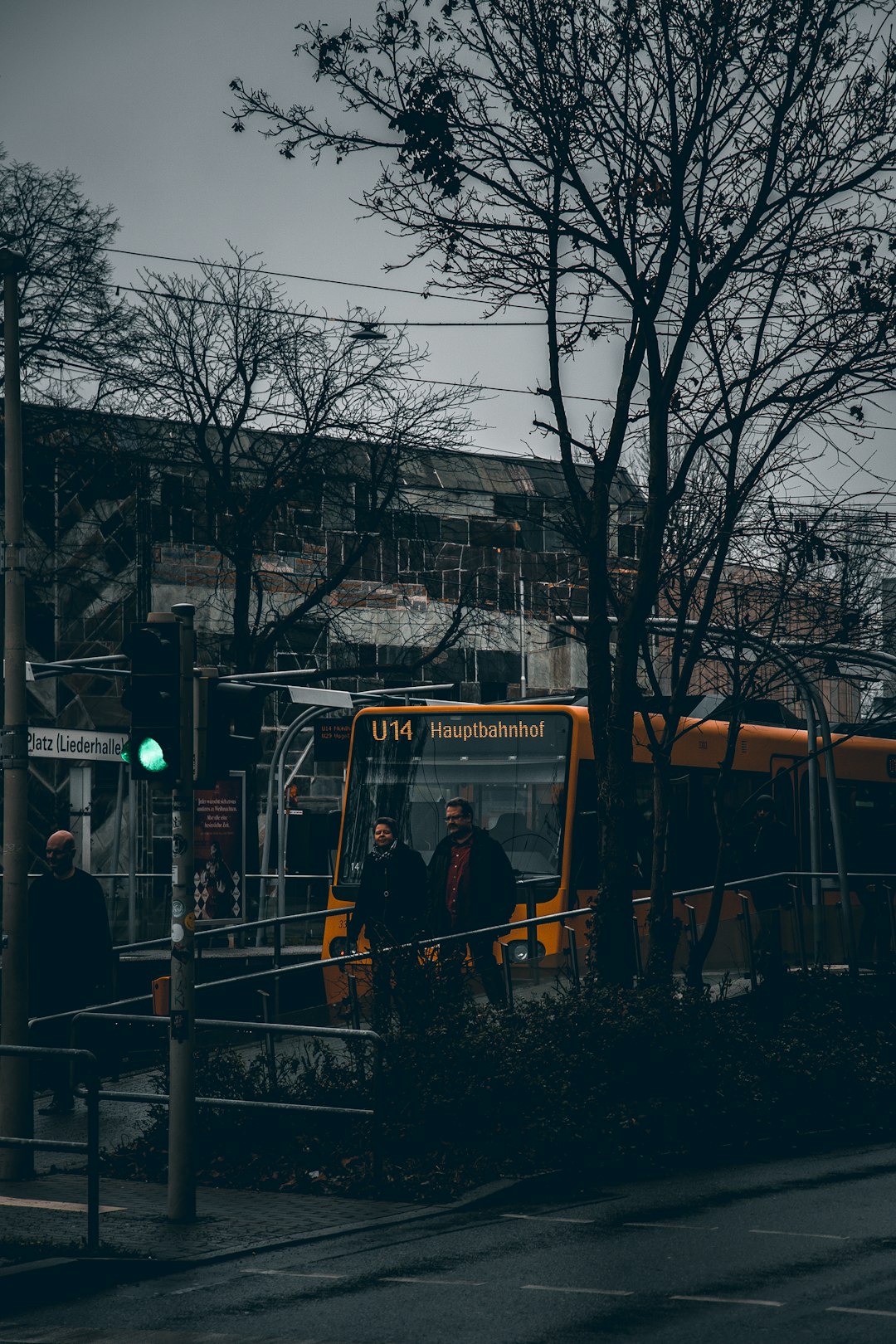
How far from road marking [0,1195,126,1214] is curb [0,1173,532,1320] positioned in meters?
1.19

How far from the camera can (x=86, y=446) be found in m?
29.1

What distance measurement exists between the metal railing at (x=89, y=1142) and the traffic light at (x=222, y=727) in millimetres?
1647

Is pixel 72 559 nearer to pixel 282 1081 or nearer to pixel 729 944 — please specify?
pixel 729 944

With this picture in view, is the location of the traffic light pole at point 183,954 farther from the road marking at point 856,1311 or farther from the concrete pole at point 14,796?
the road marking at point 856,1311

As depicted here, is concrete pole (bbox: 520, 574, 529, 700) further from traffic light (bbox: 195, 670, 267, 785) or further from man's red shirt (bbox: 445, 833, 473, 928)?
traffic light (bbox: 195, 670, 267, 785)

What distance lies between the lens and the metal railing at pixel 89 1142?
8492 mm

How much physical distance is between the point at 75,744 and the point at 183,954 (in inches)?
363

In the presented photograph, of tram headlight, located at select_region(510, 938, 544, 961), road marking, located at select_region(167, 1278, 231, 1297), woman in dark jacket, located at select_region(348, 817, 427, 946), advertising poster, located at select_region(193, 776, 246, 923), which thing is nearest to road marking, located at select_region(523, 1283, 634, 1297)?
road marking, located at select_region(167, 1278, 231, 1297)

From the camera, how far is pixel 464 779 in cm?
1839

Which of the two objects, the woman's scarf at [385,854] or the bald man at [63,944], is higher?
the woman's scarf at [385,854]

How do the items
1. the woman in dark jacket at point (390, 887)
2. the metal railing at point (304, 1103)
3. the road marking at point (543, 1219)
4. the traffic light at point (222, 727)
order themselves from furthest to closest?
1. the woman in dark jacket at point (390, 887)
2. the metal railing at point (304, 1103)
3. the traffic light at point (222, 727)
4. the road marking at point (543, 1219)

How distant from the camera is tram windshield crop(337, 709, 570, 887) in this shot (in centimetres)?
1788

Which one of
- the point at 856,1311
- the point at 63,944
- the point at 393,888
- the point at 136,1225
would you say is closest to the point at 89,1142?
the point at 136,1225

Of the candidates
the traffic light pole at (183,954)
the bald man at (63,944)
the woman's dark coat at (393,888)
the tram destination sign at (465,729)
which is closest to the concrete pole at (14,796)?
the traffic light pole at (183,954)
